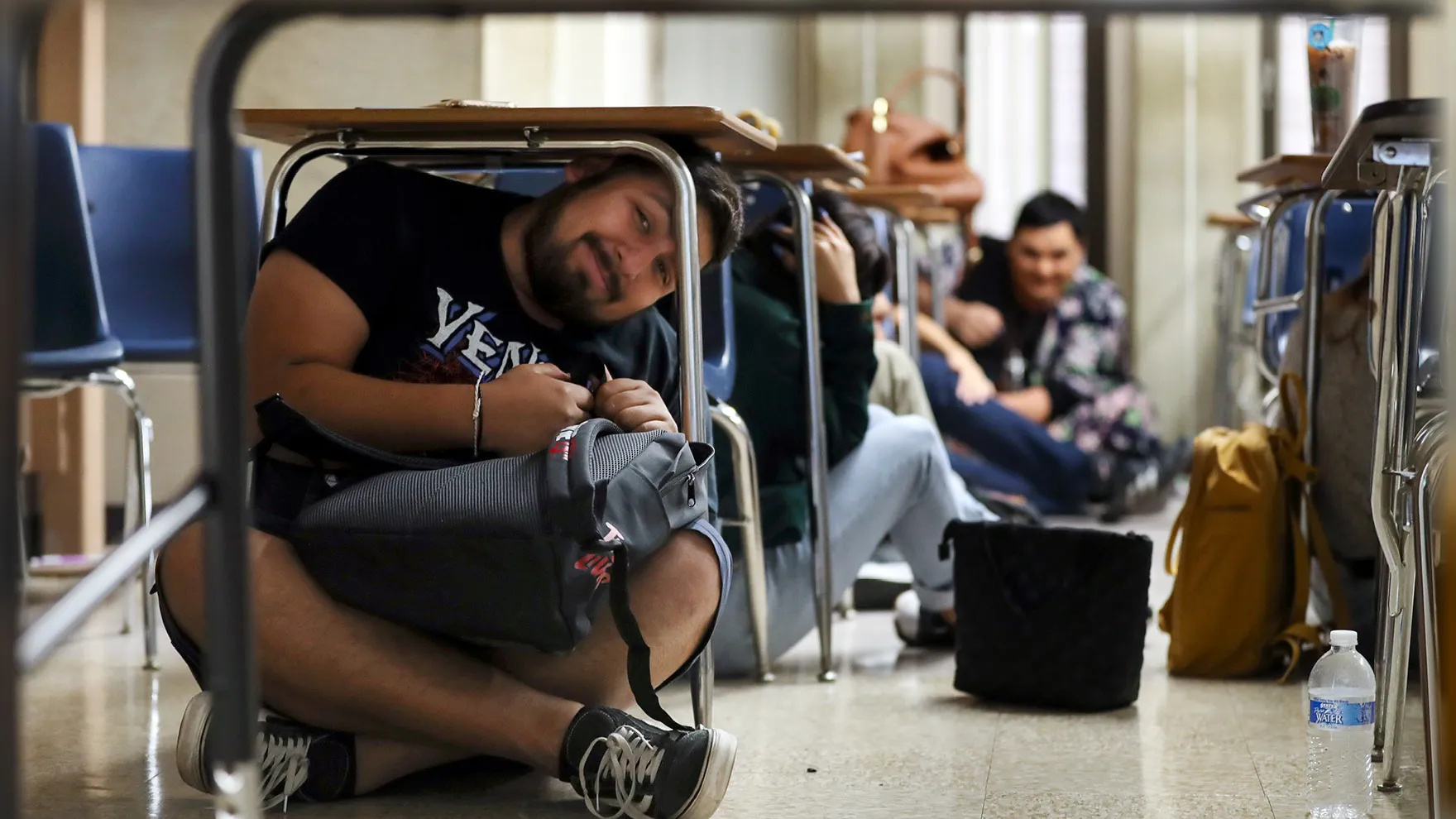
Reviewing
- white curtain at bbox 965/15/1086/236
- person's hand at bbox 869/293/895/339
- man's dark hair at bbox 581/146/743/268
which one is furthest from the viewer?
white curtain at bbox 965/15/1086/236

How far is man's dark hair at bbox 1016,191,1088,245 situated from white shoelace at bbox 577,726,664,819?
3369 mm

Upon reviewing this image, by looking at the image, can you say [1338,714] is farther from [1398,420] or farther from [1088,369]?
[1088,369]

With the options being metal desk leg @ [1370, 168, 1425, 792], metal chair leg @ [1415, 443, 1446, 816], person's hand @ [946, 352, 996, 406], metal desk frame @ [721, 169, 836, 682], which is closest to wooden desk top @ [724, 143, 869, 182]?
metal desk frame @ [721, 169, 836, 682]

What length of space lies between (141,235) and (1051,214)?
261 centimetres

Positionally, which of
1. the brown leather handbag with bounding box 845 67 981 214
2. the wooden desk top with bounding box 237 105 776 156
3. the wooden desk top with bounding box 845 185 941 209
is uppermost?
the brown leather handbag with bounding box 845 67 981 214

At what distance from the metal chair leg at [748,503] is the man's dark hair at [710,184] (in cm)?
37

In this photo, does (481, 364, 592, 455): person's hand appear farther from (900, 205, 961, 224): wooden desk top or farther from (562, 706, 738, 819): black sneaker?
(900, 205, 961, 224): wooden desk top

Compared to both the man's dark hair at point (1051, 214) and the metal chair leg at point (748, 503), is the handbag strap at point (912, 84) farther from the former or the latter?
the metal chair leg at point (748, 503)

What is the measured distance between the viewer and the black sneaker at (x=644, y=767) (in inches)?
55.7

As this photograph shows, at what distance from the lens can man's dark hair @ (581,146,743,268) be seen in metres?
1.66

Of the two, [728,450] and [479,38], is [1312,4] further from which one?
[479,38]

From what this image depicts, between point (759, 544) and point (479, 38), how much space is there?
1.99m

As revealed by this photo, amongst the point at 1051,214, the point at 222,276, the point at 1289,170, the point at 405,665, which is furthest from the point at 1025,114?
the point at 222,276

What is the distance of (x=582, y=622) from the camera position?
141 cm
